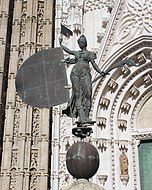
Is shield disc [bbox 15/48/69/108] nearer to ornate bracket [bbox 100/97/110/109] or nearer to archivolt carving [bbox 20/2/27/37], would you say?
ornate bracket [bbox 100/97/110/109]

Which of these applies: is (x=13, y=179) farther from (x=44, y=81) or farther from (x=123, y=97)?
(x=44, y=81)

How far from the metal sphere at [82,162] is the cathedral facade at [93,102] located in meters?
3.56

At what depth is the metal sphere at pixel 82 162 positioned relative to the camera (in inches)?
173

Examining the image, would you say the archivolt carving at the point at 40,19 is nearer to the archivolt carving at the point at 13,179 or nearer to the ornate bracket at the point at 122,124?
the ornate bracket at the point at 122,124

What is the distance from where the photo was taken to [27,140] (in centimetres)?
822

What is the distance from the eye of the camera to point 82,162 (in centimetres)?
438

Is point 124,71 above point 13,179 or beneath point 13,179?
above

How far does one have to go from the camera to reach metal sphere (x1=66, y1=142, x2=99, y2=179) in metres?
4.39

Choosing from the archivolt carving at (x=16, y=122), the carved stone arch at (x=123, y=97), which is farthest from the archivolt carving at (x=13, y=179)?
the carved stone arch at (x=123, y=97)

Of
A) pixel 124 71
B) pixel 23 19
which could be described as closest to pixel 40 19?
pixel 23 19

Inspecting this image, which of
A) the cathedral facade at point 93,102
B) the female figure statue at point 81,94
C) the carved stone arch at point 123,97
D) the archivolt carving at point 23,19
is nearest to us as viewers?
the female figure statue at point 81,94

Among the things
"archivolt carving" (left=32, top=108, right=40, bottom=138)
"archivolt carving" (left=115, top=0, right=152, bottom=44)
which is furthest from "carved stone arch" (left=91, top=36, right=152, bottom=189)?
"archivolt carving" (left=32, top=108, right=40, bottom=138)

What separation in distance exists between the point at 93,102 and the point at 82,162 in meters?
4.38

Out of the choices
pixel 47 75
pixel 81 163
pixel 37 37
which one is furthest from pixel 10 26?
pixel 81 163
